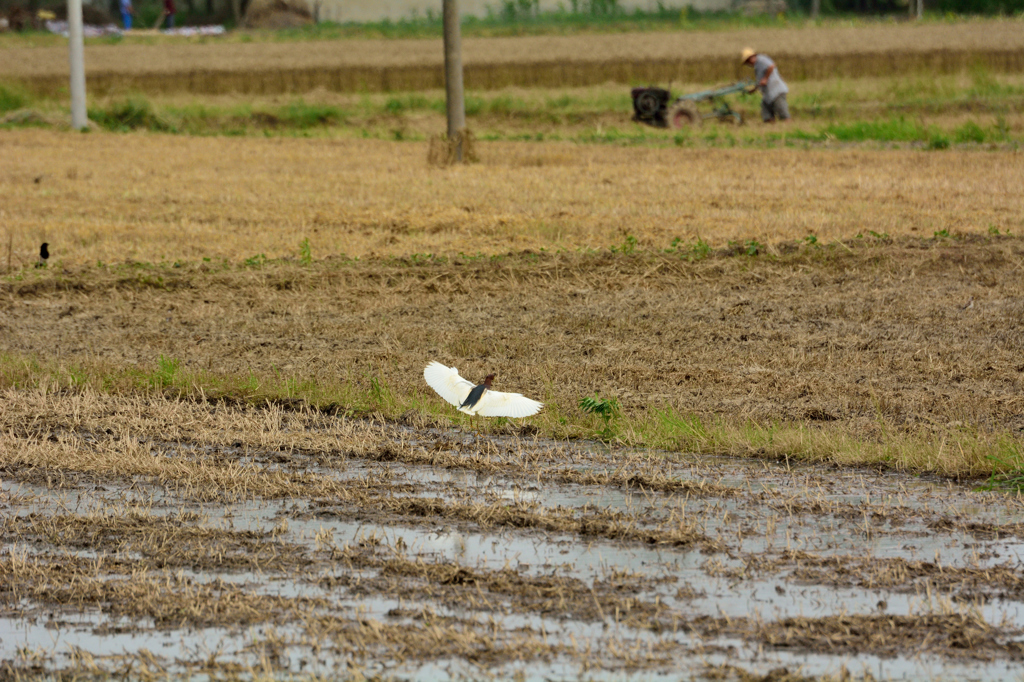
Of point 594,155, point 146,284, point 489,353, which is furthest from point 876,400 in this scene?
point 594,155

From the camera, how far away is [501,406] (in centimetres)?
659

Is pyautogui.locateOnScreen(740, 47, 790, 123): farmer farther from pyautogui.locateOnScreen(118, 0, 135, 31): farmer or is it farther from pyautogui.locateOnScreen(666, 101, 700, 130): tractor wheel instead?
pyautogui.locateOnScreen(118, 0, 135, 31): farmer

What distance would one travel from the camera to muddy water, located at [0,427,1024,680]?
13.2 ft

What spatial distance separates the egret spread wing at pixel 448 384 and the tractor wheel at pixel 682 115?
2023 cm

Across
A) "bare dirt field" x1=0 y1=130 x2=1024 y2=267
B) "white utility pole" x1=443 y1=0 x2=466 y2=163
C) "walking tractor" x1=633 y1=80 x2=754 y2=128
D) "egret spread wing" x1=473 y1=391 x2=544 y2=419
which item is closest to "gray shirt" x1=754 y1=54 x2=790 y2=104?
"walking tractor" x1=633 y1=80 x2=754 y2=128

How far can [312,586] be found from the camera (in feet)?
15.3

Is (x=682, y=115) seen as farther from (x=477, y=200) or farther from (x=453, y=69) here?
(x=477, y=200)

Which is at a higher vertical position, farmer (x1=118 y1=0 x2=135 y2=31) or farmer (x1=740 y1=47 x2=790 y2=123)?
farmer (x1=118 y1=0 x2=135 y2=31)

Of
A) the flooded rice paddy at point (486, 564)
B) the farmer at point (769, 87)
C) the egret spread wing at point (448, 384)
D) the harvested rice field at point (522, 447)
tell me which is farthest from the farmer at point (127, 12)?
the egret spread wing at point (448, 384)

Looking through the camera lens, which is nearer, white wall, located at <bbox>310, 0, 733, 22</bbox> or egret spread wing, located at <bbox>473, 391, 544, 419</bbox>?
egret spread wing, located at <bbox>473, 391, 544, 419</bbox>

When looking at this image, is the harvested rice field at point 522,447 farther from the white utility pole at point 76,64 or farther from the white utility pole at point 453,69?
the white utility pole at point 76,64

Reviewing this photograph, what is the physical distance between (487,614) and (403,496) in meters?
1.51

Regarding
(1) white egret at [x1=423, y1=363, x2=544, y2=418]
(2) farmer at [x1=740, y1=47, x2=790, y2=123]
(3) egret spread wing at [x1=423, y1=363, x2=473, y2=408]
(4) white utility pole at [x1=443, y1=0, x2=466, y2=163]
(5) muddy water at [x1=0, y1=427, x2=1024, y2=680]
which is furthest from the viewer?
(2) farmer at [x1=740, y1=47, x2=790, y2=123]

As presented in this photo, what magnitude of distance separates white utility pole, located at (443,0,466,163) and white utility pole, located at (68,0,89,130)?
9.93m
